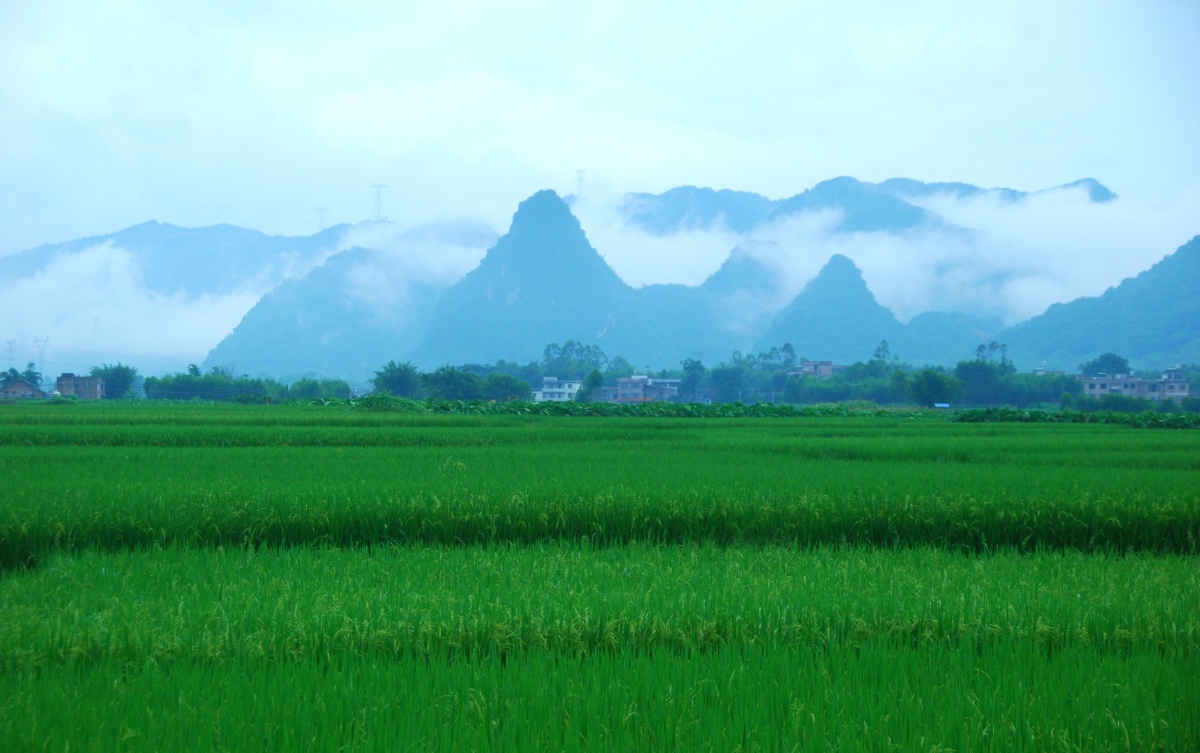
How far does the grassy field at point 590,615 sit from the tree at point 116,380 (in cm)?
7851

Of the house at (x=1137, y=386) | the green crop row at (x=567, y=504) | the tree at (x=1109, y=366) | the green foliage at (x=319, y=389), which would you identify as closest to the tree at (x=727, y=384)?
the house at (x=1137, y=386)

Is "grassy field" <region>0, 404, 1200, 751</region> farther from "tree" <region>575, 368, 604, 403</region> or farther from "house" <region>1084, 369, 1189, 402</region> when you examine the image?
"house" <region>1084, 369, 1189, 402</region>

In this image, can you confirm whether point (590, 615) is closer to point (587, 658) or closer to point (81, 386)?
point (587, 658)

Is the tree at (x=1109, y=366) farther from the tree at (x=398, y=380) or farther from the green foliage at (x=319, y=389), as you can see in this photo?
the green foliage at (x=319, y=389)

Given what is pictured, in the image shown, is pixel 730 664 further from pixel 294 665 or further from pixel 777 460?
pixel 777 460

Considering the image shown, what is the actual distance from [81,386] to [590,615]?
91287 mm

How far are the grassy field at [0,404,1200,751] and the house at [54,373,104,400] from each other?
8017 centimetres

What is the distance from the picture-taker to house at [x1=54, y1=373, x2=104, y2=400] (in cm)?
7719

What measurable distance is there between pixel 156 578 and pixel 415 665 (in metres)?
3.08

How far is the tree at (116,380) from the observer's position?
252 feet

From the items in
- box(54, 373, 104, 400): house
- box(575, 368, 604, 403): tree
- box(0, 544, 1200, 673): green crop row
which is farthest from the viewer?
box(575, 368, 604, 403): tree

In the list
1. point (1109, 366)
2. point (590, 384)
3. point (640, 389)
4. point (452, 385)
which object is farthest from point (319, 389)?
point (1109, 366)

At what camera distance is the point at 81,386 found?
255 ft

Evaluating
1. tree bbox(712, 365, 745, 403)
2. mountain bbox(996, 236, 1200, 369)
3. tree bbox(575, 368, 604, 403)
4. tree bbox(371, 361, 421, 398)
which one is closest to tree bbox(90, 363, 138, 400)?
tree bbox(371, 361, 421, 398)
